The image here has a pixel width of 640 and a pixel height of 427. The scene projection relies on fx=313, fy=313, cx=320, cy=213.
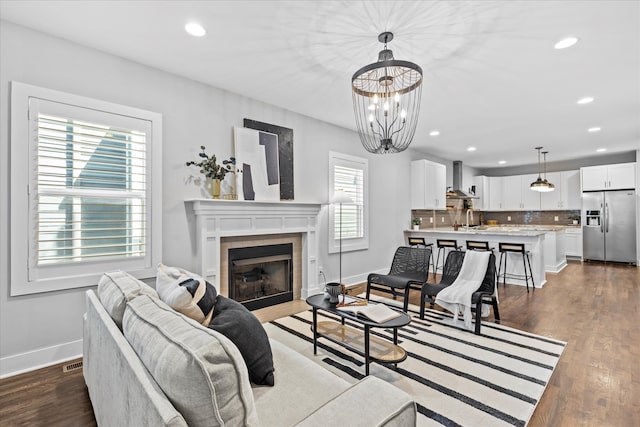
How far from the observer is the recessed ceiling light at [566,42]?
2.70 meters

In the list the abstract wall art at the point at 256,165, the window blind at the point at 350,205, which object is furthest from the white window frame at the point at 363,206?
the abstract wall art at the point at 256,165

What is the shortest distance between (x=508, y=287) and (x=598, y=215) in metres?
4.41

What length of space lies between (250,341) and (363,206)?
14.6 ft

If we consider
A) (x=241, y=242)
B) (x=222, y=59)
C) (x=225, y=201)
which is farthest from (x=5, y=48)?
(x=241, y=242)

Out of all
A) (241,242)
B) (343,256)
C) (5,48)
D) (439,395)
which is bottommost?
(439,395)

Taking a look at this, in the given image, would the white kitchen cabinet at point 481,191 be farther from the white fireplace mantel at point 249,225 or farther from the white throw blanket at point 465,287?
the white fireplace mantel at point 249,225

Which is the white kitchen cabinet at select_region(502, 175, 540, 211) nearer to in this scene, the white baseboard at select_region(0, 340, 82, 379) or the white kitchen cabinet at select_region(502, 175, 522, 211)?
the white kitchen cabinet at select_region(502, 175, 522, 211)

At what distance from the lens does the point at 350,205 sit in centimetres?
548

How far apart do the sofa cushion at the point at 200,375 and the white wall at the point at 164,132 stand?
2.38 meters

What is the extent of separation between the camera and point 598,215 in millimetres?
7668

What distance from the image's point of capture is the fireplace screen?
12.9 ft

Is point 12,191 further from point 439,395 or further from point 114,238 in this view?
point 439,395

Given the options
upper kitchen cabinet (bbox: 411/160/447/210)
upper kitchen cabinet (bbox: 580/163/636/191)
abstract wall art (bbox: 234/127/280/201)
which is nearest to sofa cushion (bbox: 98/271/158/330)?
abstract wall art (bbox: 234/127/280/201)

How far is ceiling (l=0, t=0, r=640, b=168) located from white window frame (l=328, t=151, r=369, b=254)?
958 millimetres
